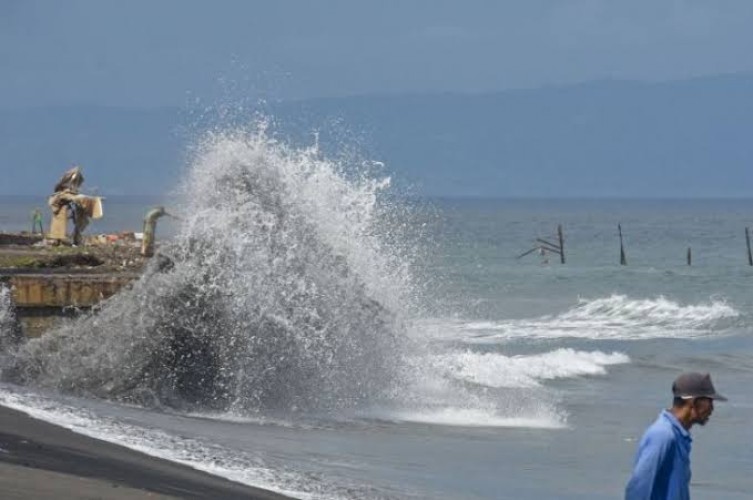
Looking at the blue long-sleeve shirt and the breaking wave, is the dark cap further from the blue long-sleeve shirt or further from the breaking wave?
the breaking wave

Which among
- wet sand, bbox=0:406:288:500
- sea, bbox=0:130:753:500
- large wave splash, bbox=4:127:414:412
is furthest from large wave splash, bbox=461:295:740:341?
wet sand, bbox=0:406:288:500

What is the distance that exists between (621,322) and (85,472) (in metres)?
35.6

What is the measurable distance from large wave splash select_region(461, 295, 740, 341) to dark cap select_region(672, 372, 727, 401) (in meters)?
31.6

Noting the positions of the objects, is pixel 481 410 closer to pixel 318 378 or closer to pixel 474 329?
pixel 318 378

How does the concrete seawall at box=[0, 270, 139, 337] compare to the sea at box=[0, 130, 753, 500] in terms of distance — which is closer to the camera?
the sea at box=[0, 130, 753, 500]

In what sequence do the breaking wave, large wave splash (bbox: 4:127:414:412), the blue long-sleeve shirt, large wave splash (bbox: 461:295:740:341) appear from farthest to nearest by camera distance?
large wave splash (bbox: 461:295:740:341) < the breaking wave < large wave splash (bbox: 4:127:414:412) < the blue long-sleeve shirt

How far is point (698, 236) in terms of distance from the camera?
125 metres

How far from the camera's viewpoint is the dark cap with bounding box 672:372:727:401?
8328 millimetres

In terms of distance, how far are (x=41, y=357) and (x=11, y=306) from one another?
1.63 metres

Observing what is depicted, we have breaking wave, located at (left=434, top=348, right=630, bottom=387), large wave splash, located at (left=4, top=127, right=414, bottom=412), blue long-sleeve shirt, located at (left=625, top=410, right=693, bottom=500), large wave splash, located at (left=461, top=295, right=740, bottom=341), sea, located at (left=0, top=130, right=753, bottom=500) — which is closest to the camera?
blue long-sleeve shirt, located at (left=625, top=410, right=693, bottom=500)

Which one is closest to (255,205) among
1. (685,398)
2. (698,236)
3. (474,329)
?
(685,398)

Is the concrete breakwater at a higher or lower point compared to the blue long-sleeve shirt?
higher

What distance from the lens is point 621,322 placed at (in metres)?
47.5

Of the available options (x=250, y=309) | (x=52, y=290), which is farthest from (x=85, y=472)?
(x=52, y=290)
